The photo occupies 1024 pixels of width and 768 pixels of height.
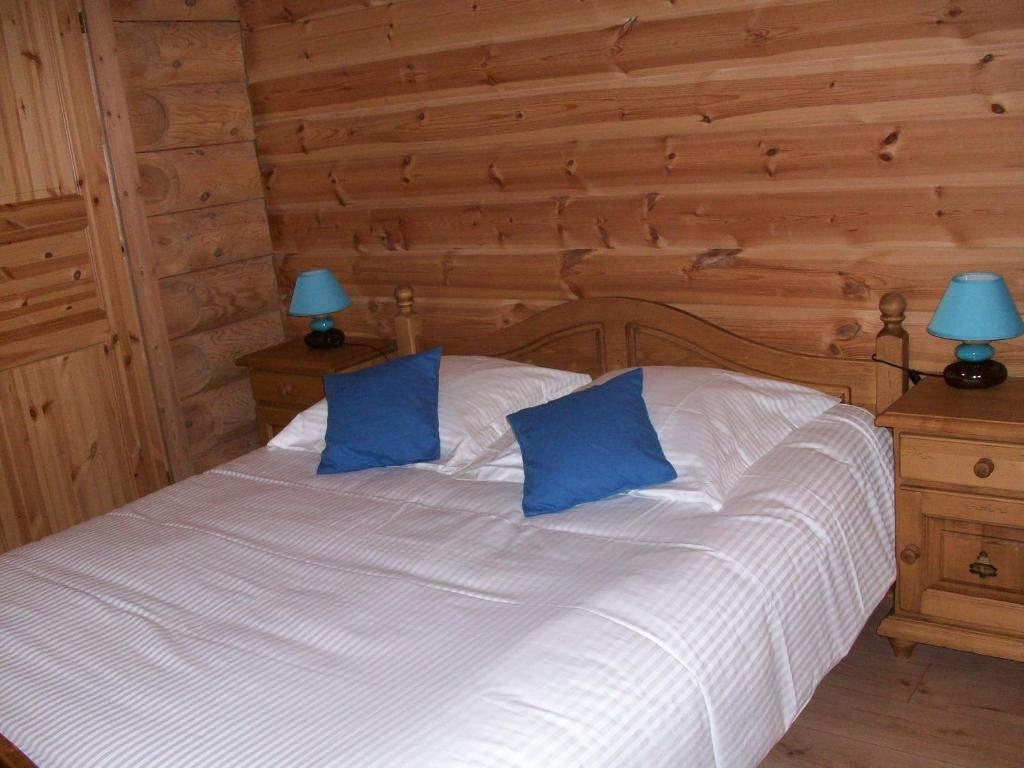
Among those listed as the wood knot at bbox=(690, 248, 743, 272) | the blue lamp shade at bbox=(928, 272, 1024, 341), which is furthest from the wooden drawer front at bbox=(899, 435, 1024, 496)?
the wood knot at bbox=(690, 248, 743, 272)

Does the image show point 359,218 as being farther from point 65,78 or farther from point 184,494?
point 184,494

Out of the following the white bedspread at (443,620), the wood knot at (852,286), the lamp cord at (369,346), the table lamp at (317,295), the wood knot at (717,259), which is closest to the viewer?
the white bedspread at (443,620)

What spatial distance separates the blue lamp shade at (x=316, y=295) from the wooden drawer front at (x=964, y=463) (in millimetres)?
1999

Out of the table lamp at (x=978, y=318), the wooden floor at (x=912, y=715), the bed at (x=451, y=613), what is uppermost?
the table lamp at (x=978, y=318)

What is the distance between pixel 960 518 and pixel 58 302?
2.82m

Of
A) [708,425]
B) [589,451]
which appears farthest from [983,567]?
[589,451]

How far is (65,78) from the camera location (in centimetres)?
338

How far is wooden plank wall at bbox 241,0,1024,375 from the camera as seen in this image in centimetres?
265

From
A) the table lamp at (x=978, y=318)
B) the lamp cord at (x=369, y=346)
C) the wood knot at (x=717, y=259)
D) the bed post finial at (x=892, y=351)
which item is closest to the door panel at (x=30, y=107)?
the lamp cord at (x=369, y=346)

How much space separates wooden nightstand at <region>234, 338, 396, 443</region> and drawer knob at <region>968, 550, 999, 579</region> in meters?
2.09

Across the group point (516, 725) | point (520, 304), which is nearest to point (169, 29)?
point (520, 304)

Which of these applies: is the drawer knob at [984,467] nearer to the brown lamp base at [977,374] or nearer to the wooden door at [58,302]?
the brown lamp base at [977,374]

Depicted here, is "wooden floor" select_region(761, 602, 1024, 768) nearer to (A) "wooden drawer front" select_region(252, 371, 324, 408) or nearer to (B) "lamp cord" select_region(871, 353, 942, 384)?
(B) "lamp cord" select_region(871, 353, 942, 384)

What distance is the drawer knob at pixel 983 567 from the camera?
2512mm
